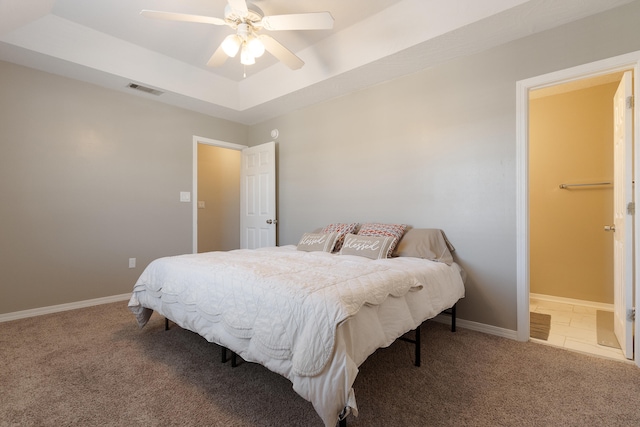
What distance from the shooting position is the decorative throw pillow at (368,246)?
2.59 meters

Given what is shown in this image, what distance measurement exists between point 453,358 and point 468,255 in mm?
951

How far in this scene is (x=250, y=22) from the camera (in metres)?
2.22

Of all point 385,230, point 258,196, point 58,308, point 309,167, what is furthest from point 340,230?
point 58,308

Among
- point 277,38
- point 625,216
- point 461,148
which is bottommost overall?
point 625,216

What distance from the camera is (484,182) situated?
8.46ft

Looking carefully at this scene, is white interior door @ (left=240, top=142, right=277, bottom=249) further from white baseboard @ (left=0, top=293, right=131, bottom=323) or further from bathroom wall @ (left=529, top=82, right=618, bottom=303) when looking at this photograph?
bathroom wall @ (left=529, top=82, right=618, bottom=303)

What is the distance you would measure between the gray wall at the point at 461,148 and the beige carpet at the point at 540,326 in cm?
30

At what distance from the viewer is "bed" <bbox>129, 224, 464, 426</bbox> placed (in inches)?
49.3

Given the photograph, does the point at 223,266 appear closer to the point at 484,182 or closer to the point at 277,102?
the point at 484,182

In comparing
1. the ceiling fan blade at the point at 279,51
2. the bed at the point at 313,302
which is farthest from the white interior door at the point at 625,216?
the ceiling fan blade at the point at 279,51

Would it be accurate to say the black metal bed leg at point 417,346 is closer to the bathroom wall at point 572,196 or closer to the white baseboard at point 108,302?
the white baseboard at point 108,302

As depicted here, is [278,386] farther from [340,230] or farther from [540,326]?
[540,326]

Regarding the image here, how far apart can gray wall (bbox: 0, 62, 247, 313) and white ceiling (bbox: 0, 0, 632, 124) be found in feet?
0.94

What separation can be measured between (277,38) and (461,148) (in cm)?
207
